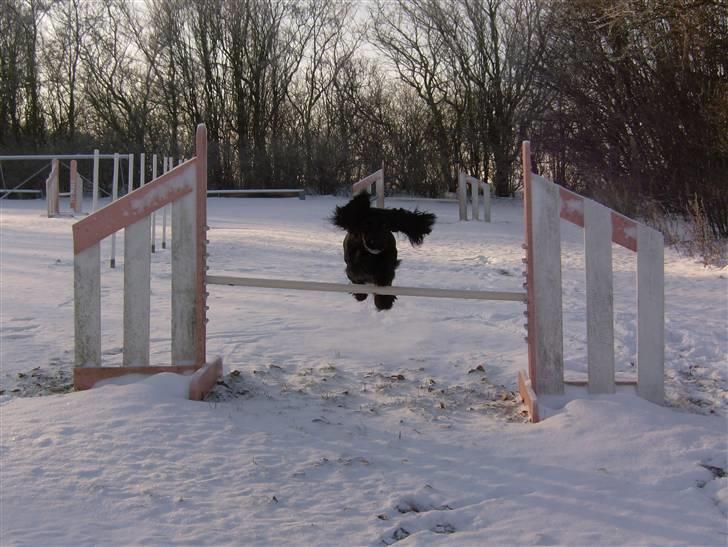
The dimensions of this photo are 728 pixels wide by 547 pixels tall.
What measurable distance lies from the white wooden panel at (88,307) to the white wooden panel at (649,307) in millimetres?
2594

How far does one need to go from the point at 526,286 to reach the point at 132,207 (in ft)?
6.46

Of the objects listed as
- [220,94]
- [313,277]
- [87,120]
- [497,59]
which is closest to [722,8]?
[313,277]

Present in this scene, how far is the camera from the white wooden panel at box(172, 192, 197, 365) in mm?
3586

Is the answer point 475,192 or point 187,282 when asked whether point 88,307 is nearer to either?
point 187,282

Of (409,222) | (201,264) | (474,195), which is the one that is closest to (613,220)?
(409,222)

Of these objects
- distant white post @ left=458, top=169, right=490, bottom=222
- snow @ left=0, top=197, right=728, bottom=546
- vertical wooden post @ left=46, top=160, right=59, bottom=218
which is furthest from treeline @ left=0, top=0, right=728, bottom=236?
snow @ left=0, top=197, right=728, bottom=546

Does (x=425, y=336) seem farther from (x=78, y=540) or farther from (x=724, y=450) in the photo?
(x=78, y=540)

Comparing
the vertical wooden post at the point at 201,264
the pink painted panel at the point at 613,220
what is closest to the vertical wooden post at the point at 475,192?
the pink painted panel at the point at 613,220

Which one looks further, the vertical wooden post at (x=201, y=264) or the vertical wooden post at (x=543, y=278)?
the vertical wooden post at (x=201, y=264)

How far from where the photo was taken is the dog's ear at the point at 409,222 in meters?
4.21

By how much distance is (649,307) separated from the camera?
11.1 ft

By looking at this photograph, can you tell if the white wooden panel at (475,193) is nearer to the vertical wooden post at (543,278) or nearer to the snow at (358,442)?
the snow at (358,442)

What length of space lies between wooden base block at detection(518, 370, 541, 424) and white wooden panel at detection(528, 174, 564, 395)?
2.1 inches

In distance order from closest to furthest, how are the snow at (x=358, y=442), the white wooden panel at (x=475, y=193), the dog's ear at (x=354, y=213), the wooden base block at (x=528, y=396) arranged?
the snow at (x=358, y=442)
the wooden base block at (x=528, y=396)
the dog's ear at (x=354, y=213)
the white wooden panel at (x=475, y=193)
